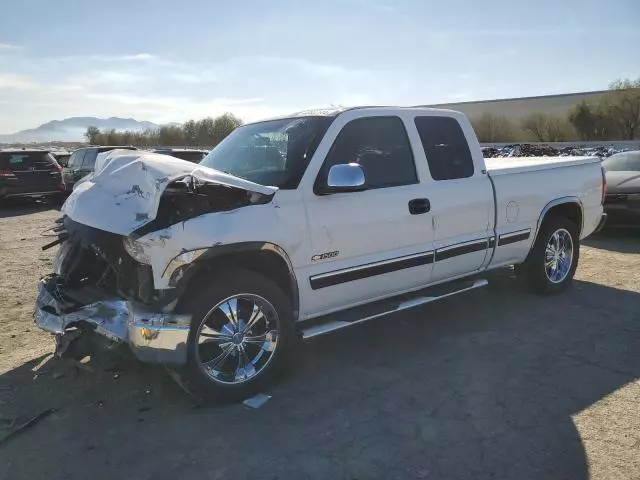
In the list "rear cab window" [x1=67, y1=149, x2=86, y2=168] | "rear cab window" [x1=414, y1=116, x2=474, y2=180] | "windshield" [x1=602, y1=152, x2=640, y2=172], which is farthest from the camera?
"rear cab window" [x1=67, y1=149, x2=86, y2=168]

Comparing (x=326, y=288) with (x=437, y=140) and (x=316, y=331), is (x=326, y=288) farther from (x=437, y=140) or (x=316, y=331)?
(x=437, y=140)

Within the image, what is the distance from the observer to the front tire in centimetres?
356

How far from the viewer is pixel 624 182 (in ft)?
31.8

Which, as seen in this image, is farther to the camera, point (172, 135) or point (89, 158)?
point (172, 135)

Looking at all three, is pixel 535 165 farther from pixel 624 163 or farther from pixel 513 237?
pixel 624 163

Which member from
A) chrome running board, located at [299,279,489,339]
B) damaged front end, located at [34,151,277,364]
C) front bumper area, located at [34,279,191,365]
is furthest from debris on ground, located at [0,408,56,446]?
chrome running board, located at [299,279,489,339]

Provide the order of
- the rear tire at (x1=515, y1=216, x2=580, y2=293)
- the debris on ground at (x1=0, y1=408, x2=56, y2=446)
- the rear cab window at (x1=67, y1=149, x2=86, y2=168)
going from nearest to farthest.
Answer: the debris on ground at (x1=0, y1=408, x2=56, y2=446) < the rear tire at (x1=515, y1=216, x2=580, y2=293) < the rear cab window at (x1=67, y1=149, x2=86, y2=168)

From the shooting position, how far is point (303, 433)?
340cm

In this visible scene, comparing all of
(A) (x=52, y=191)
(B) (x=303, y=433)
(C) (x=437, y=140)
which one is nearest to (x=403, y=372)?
(B) (x=303, y=433)

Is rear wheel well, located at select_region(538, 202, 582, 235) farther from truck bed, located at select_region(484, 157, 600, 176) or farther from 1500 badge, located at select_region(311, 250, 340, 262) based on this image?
1500 badge, located at select_region(311, 250, 340, 262)

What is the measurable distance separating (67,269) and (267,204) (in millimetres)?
1677

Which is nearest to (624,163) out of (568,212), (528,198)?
(568,212)

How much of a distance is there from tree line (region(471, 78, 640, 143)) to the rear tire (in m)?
73.8

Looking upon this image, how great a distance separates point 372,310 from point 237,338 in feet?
4.03
